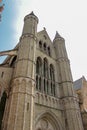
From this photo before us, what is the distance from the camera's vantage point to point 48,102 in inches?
635

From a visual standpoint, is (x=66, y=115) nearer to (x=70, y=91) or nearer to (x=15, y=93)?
(x=70, y=91)

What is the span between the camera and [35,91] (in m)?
15.6

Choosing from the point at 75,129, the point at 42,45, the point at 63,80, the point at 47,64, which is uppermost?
the point at 42,45

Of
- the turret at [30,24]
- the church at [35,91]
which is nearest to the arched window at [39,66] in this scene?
the church at [35,91]

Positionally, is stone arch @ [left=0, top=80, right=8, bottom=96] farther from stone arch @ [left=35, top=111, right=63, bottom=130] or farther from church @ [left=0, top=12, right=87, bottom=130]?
stone arch @ [left=35, top=111, right=63, bottom=130]

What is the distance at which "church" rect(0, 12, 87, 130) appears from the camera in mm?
12398

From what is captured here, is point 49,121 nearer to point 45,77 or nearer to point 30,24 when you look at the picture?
point 45,77

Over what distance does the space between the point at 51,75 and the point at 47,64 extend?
1.73 m

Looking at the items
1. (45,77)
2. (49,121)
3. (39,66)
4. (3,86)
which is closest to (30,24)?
(39,66)

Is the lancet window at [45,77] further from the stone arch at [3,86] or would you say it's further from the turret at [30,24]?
the turret at [30,24]

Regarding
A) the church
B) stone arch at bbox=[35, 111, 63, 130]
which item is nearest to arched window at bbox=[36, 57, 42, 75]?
the church

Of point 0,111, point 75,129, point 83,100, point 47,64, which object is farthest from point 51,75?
point 0,111

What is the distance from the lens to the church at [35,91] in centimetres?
1240

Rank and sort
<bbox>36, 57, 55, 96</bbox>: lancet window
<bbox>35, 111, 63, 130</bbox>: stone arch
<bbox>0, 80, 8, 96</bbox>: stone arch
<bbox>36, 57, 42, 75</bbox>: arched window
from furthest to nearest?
<bbox>36, 57, 42, 75</bbox>: arched window
<bbox>36, 57, 55, 96</bbox>: lancet window
<bbox>35, 111, 63, 130</bbox>: stone arch
<bbox>0, 80, 8, 96</bbox>: stone arch
